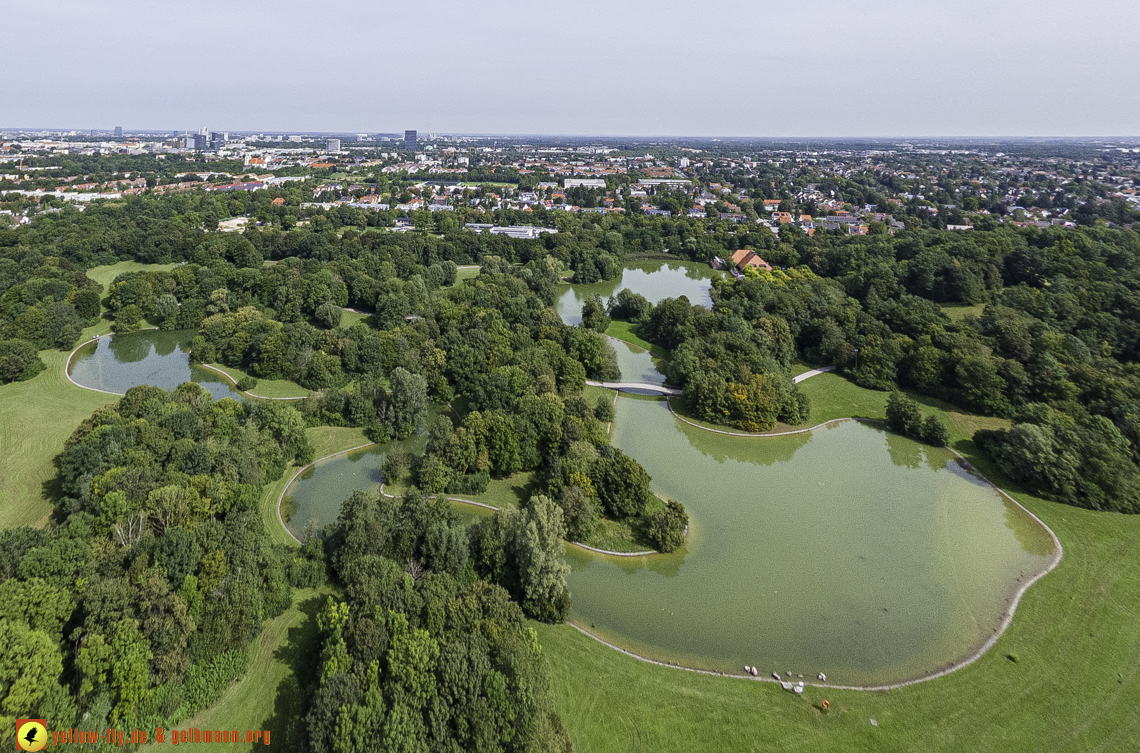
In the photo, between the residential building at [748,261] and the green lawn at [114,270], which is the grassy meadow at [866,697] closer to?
the residential building at [748,261]

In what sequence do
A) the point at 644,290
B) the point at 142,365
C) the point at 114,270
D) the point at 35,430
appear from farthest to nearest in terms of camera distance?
the point at 644,290 < the point at 114,270 < the point at 142,365 < the point at 35,430

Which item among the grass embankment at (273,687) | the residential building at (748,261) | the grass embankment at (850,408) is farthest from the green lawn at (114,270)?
the residential building at (748,261)

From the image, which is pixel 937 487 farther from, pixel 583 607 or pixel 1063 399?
pixel 583 607

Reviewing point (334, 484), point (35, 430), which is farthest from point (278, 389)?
point (334, 484)

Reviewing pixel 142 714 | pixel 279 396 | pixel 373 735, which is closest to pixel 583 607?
pixel 373 735

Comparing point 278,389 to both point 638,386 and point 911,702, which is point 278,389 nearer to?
point 638,386
